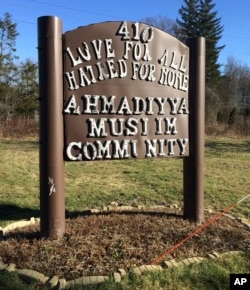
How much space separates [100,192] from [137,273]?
4196mm

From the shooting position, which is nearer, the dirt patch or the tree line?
the dirt patch

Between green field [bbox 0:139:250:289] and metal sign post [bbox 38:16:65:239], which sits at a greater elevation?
metal sign post [bbox 38:16:65:239]

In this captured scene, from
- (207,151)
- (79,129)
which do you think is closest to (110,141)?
(79,129)

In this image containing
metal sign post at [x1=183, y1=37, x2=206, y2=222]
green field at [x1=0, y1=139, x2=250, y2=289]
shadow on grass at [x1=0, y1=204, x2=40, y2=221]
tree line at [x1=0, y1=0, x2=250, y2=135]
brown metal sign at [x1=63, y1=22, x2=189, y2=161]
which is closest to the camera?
green field at [x1=0, y1=139, x2=250, y2=289]

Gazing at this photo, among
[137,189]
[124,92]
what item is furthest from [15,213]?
[124,92]

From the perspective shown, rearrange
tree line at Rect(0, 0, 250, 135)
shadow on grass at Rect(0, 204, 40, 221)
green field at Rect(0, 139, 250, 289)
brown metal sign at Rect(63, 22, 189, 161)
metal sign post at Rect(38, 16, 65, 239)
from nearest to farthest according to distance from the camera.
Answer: green field at Rect(0, 139, 250, 289), metal sign post at Rect(38, 16, 65, 239), brown metal sign at Rect(63, 22, 189, 161), shadow on grass at Rect(0, 204, 40, 221), tree line at Rect(0, 0, 250, 135)

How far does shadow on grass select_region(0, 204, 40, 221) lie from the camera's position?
6188 millimetres

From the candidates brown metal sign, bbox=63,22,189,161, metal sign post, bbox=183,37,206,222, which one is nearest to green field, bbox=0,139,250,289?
metal sign post, bbox=183,37,206,222

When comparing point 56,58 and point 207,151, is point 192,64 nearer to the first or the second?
point 56,58

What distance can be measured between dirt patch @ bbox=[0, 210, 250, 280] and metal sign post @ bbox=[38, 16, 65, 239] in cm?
26

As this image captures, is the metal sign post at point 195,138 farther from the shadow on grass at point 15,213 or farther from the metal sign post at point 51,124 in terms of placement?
the shadow on grass at point 15,213

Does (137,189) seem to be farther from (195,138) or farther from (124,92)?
(124,92)

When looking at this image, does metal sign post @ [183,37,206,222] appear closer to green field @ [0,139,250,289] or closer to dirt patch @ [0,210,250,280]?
dirt patch @ [0,210,250,280]

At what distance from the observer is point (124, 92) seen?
4.80 meters
